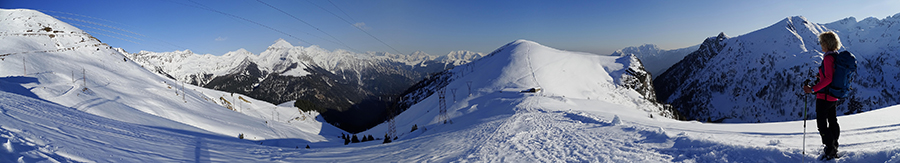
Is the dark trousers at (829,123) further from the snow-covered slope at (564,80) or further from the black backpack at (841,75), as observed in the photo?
the snow-covered slope at (564,80)

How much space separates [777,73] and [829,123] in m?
194

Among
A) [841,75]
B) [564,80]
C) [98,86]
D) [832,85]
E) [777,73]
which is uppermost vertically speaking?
[777,73]

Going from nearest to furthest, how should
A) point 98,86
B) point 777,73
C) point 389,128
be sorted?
point 98,86
point 389,128
point 777,73

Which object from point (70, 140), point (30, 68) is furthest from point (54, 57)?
point (70, 140)

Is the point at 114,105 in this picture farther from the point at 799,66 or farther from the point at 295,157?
the point at 799,66

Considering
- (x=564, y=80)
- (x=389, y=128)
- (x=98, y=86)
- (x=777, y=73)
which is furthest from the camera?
(x=777, y=73)

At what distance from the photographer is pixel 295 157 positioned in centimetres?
1216

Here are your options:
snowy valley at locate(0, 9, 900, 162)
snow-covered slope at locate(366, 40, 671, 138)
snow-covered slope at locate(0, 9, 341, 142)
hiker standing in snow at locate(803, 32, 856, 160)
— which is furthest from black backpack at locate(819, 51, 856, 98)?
snow-covered slope at locate(366, 40, 671, 138)

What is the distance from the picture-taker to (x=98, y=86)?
2856 centimetres

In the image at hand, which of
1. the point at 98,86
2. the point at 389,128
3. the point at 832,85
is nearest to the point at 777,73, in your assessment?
the point at 389,128

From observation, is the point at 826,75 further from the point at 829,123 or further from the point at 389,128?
the point at 389,128

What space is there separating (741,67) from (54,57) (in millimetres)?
234352

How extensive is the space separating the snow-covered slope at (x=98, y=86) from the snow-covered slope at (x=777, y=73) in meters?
170

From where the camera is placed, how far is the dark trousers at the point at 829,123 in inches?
204
